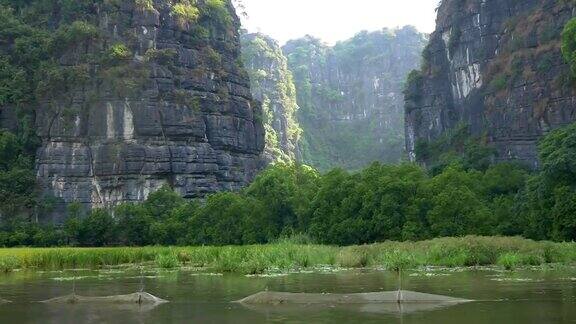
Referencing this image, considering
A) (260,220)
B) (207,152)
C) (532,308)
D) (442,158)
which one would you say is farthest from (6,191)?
(532,308)

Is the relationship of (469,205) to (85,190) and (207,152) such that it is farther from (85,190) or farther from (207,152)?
(85,190)

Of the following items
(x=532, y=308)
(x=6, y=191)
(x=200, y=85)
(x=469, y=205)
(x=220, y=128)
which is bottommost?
(x=532, y=308)

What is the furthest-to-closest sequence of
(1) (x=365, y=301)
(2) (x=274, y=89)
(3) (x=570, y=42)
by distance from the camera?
(2) (x=274, y=89) < (3) (x=570, y=42) < (1) (x=365, y=301)

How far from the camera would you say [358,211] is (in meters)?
41.8

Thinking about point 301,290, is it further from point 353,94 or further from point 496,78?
point 353,94

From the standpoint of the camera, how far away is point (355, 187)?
139ft

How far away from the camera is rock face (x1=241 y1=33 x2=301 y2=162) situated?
122m

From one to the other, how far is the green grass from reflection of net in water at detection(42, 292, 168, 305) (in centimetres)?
901

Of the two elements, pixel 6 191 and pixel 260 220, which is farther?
pixel 6 191

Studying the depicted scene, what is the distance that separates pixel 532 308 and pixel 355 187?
92.6 feet

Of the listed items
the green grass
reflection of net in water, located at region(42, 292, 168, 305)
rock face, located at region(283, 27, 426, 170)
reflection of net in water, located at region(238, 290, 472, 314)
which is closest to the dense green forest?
the green grass

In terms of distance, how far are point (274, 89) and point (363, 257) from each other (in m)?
101

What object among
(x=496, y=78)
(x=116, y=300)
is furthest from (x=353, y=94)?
(x=116, y=300)

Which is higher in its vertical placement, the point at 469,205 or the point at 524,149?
the point at 524,149
